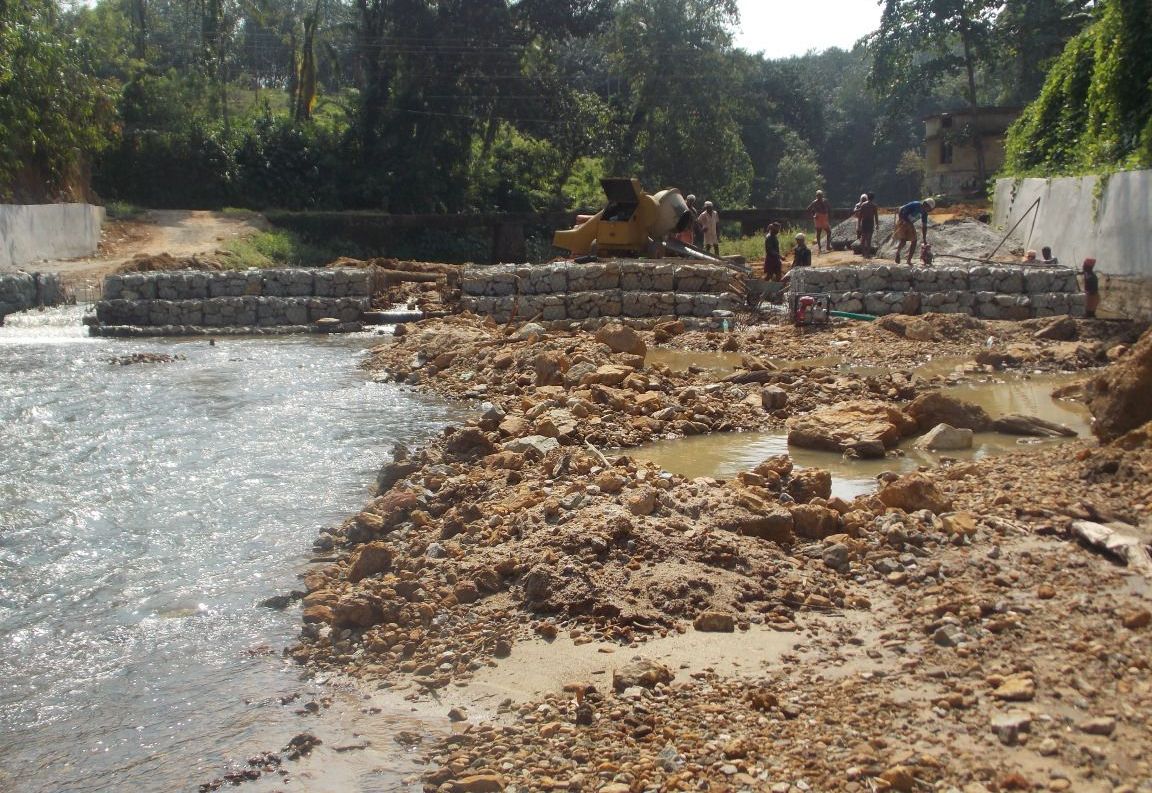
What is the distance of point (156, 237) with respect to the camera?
90.1 feet

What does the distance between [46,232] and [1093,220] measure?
19524mm

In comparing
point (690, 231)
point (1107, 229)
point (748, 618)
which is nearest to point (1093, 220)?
point (1107, 229)

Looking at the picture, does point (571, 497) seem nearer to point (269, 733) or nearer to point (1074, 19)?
point (269, 733)

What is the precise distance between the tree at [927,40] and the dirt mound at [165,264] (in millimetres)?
25712

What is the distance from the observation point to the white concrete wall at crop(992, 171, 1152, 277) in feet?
53.4

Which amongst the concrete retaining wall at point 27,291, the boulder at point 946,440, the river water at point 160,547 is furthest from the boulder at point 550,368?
the concrete retaining wall at point 27,291

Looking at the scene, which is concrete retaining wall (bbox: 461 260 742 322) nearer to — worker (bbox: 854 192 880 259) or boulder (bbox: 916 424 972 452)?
worker (bbox: 854 192 880 259)

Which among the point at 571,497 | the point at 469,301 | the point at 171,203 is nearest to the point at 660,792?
the point at 571,497

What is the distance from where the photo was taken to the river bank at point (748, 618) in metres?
4.00

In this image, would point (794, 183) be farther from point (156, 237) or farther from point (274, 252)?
point (156, 237)

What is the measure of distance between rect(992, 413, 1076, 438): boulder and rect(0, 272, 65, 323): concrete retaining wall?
1599 cm

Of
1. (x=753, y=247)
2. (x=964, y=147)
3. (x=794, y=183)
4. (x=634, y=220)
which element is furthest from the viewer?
(x=794, y=183)

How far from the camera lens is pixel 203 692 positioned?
5.22 metres

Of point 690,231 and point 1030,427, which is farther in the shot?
point 690,231
